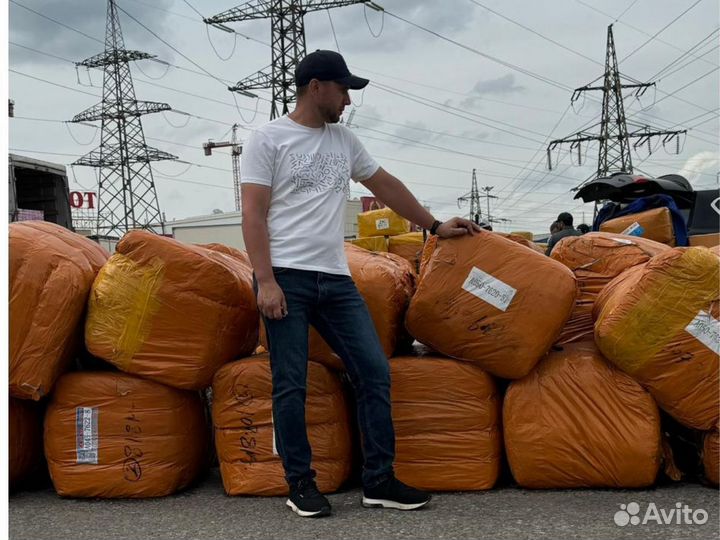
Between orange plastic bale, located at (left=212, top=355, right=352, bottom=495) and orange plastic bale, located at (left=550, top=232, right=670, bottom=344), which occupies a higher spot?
orange plastic bale, located at (left=550, top=232, right=670, bottom=344)

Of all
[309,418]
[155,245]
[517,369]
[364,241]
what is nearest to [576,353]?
[517,369]

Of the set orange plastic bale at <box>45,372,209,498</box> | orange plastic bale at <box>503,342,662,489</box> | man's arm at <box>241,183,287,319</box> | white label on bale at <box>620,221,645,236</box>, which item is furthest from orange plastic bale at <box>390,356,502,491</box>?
white label on bale at <box>620,221,645,236</box>

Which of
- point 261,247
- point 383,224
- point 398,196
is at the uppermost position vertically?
point 398,196

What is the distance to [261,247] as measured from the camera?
2.69 meters

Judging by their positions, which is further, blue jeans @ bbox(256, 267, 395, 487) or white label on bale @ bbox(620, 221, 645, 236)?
white label on bale @ bbox(620, 221, 645, 236)

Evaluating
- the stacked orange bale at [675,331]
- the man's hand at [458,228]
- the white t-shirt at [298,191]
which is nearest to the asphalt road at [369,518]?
the stacked orange bale at [675,331]

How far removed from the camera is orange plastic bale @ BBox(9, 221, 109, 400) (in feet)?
9.50

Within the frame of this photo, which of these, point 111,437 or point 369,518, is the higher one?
point 111,437

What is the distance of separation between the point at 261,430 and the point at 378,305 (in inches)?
26.5

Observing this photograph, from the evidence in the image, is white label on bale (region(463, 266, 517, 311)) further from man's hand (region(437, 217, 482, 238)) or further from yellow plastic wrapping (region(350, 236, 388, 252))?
yellow plastic wrapping (region(350, 236, 388, 252))

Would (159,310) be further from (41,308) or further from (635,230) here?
(635,230)

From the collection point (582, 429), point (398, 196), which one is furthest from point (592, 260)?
point (398, 196)

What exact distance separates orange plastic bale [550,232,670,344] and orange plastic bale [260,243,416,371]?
74cm

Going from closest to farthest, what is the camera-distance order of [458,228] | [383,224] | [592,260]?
[458,228]
[592,260]
[383,224]
